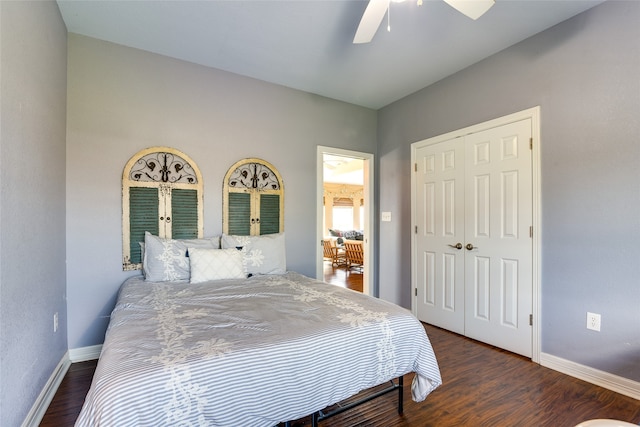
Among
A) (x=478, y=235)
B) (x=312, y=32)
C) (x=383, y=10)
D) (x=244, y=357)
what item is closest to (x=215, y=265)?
(x=244, y=357)

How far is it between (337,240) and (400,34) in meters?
6.37

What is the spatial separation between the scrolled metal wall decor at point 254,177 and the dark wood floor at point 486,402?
202cm

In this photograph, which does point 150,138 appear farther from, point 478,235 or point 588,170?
point 588,170

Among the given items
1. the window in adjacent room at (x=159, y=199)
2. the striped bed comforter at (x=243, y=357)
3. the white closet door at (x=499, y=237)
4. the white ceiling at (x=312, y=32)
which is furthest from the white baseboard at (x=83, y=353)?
the white closet door at (x=499, y=237)

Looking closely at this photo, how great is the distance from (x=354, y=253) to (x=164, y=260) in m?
5.24

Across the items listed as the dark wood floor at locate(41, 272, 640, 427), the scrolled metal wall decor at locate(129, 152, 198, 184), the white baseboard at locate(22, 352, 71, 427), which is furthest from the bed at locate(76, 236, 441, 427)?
the scrolled metal wall decor at locate(129, 152, 198, 184)

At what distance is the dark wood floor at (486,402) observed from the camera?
1.76m

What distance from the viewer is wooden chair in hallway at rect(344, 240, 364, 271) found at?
7070mm

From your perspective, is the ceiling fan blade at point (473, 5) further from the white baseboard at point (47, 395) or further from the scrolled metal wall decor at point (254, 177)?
the white baseboard at point (47, 395)

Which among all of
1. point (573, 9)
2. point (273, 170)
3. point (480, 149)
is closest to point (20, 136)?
point (273, 170)

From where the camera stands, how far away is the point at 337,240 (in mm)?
8453

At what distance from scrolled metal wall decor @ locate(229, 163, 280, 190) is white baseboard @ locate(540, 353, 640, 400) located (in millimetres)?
2971

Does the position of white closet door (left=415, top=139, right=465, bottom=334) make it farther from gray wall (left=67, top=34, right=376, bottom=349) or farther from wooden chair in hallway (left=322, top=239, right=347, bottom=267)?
wooden chair in hallway (left=322, top=239, right=347, bottom=267)

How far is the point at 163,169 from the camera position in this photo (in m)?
2.83
